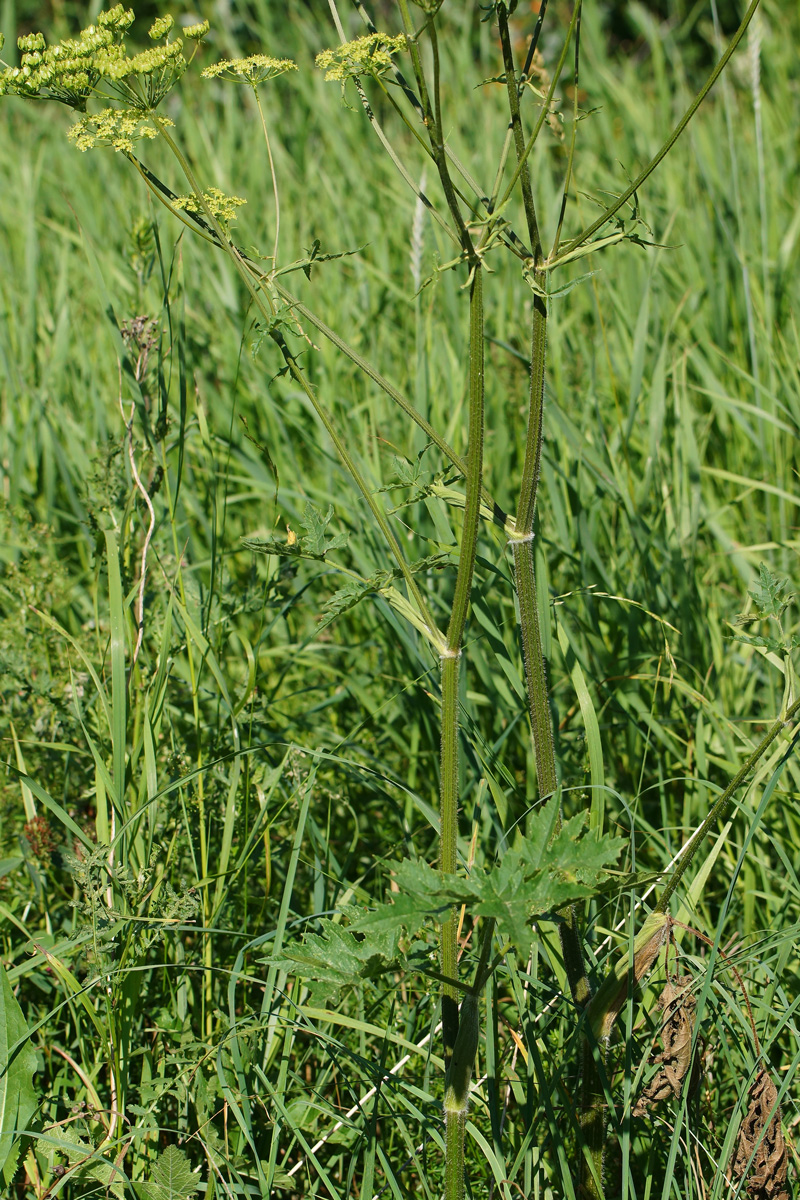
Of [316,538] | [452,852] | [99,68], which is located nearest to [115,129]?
[99,68]

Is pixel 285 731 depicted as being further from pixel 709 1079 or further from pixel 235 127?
pixel 235 127

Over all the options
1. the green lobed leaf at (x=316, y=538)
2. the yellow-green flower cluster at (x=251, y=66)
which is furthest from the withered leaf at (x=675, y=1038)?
the yellow-green flower cluster at (x=251, y=66)

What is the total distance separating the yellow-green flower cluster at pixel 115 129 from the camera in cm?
100

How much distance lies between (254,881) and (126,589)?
0.57 meters

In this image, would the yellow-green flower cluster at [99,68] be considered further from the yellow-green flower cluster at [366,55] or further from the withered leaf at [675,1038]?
the withered leaf at [675,1038]

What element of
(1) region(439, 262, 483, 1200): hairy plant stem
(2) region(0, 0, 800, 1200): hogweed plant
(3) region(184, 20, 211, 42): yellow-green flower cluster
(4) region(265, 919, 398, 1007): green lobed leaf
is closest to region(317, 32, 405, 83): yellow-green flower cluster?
(2) region(0, 0, 800, 1200): hogweed plant

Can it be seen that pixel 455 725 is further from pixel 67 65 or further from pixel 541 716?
pixel 67 65

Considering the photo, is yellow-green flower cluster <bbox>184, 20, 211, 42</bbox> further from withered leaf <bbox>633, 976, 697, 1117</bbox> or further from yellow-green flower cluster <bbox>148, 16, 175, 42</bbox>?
withered leaf <bbox>633, 976, 697, 1117</bbox>

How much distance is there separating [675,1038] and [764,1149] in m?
0.16

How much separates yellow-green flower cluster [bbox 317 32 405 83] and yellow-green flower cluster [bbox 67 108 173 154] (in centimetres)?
20

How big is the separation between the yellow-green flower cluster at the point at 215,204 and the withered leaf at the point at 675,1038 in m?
A: 1.03

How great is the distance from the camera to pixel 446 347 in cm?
248

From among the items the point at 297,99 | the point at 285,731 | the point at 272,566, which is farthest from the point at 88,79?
the point at 297,99

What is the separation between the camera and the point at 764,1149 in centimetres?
109
